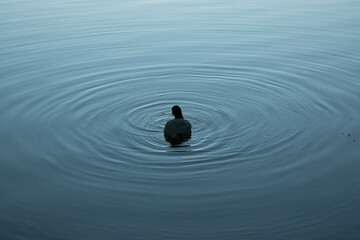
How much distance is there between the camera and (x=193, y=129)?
528 inches

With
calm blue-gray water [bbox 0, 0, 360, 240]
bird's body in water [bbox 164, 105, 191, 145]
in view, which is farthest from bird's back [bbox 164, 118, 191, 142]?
calm blue-gray water [bbox 0, 0, 360, 240]

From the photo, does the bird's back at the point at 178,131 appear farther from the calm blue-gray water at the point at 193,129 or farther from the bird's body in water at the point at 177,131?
the calm blue-gray water at the point at 193,129

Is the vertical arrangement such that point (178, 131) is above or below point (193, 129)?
below

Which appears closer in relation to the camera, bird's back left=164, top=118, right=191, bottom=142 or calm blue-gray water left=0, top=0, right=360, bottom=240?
calm blue-gray water left=0, top=0, right=360, bottom=240

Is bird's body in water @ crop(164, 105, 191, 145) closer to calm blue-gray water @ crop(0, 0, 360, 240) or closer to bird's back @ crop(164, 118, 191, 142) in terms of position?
bird's back @ crop(164, 118, 191, 142)

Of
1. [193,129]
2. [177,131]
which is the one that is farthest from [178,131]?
[193,129]

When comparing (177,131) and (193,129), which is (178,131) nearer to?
(177,131)

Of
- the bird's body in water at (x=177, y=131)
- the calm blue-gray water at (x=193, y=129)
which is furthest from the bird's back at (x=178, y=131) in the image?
the calm blue-gray water at (x=193, y=129)

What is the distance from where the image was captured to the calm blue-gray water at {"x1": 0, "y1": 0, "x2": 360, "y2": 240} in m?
9.80

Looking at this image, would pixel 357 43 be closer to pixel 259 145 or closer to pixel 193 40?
pixel 193 40

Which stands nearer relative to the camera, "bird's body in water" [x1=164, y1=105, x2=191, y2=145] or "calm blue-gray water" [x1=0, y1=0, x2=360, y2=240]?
"calm blue-gray water" [x1=0, y1=0, x2=360, y2=240]

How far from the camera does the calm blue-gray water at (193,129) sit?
Answer: 9805 mm

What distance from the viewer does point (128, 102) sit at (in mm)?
15508

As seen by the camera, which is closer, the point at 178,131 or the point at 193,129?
the point at 178,131
